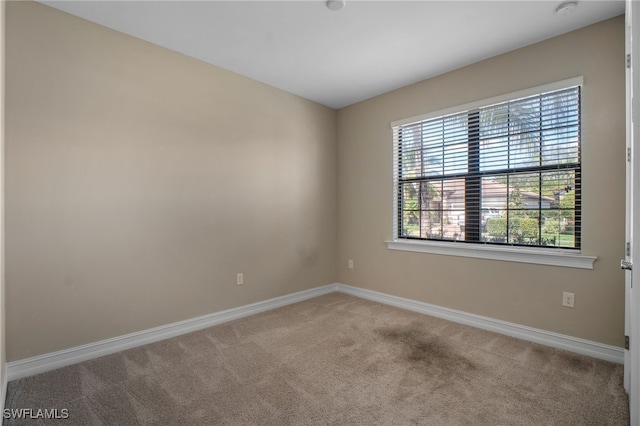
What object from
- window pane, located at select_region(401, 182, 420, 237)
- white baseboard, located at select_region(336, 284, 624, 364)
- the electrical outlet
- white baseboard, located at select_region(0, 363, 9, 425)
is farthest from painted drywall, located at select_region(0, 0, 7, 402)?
the electrical outlet

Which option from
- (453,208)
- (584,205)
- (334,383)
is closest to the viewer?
(334,383)

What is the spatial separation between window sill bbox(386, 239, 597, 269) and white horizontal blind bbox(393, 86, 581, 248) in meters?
0.09

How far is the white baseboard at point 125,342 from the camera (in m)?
2.11

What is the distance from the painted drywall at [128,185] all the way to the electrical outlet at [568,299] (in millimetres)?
2663

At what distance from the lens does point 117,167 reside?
248cm

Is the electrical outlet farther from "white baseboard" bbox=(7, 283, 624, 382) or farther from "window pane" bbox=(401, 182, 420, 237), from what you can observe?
"window pane" bbox=(401, 182, 420, 237)

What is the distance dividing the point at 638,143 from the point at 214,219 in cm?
295

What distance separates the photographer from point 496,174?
9.63ft

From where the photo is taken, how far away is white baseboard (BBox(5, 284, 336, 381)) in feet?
6.92

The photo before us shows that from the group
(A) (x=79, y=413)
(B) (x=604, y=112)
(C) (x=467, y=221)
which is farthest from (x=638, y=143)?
(A) (x=79, y=413)

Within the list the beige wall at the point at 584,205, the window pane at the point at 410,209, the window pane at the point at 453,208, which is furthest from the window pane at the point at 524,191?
the window pane at the point at 410,209

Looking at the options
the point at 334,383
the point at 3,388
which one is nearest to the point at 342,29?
the point at 334,383

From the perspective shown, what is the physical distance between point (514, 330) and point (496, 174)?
Answer: 143 cm

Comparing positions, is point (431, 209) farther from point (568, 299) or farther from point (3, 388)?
A: point (3, 388)
